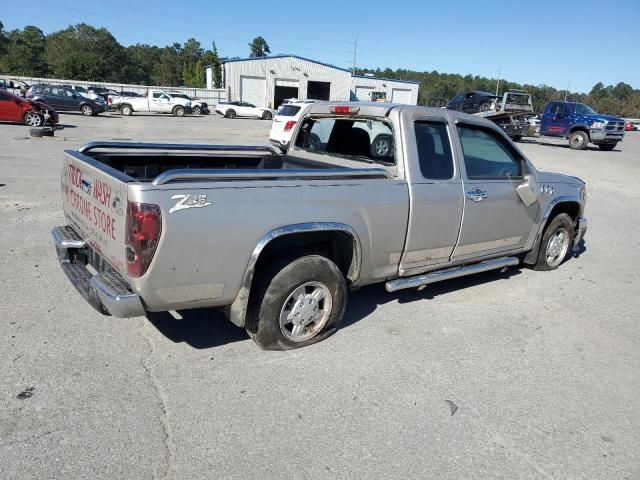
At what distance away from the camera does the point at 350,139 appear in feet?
16.3

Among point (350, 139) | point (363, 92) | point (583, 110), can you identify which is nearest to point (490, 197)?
point (350, 139)

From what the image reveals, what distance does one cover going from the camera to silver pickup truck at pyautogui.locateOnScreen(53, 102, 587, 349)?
3074 mm

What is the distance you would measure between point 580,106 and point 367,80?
3603 cm

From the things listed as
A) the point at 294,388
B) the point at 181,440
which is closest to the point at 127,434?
the point at 181,440

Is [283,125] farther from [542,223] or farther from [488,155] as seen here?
[488,155]

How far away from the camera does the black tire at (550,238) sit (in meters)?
5.96

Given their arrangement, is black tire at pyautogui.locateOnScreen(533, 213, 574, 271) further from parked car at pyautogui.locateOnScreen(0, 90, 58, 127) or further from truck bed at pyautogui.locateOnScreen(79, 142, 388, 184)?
parked car at pyautogui.locateOnScreen(0, 90, 58, 127)

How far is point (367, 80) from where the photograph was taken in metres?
57.8

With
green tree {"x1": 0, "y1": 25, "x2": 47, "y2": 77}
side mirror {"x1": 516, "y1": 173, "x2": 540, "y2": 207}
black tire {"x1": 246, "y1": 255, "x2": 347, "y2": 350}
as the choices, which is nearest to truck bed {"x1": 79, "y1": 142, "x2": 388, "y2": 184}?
black tire {"x1": 246, "y1": 255, "x2": 347, "y2": 350}

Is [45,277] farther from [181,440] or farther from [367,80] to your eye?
[367,80]

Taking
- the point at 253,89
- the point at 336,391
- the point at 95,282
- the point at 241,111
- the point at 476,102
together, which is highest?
the point at 253,89

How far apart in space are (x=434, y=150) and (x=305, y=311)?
1856mm

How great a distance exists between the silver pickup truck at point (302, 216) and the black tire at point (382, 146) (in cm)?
2

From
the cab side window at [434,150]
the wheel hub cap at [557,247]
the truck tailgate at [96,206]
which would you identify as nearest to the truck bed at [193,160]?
the truck tailgate at [96,206]
